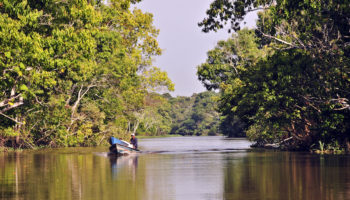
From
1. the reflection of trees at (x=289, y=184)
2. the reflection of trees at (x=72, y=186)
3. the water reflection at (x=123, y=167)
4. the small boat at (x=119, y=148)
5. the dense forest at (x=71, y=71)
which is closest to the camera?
the reflection of trees at (x=289, y=184)

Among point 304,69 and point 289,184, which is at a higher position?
point 304,69

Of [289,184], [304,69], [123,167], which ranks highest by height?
[304,69]

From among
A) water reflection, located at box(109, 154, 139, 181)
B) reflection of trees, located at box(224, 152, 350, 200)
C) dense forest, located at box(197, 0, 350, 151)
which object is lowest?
water reflection, located at box(109, 154, 139, 181)

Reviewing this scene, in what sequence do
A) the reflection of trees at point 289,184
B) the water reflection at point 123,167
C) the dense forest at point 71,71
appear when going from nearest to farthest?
1. the reflection of trees at point 289,184
2. the water reflection at point 123,167
3. the dense forest at point 71,71

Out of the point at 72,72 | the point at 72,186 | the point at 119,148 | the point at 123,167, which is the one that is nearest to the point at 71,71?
the point at 72,72

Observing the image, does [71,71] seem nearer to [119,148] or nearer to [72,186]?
[119,148]

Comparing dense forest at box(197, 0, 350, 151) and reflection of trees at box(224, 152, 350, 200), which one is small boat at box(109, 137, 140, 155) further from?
reflection of trees at box(224, 152, 350, 200)

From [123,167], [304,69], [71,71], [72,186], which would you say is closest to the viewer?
[72,186]

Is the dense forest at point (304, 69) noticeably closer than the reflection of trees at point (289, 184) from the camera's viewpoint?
No

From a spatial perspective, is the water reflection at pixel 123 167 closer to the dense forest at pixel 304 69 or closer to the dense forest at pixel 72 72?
the dense forest at pixel 72 72

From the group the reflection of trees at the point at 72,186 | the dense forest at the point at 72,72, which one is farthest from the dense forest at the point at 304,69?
the reflection of trees at the point at 72,186

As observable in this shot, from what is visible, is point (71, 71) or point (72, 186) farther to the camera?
point (71, 71)

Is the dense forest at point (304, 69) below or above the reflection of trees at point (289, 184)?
above

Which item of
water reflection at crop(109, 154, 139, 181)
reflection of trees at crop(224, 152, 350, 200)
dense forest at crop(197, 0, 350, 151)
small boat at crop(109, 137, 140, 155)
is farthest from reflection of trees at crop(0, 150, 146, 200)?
small boat at crop(109, 137, 140, 155)
